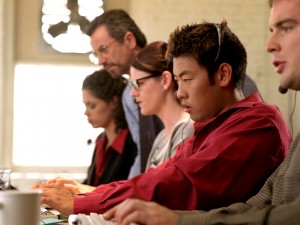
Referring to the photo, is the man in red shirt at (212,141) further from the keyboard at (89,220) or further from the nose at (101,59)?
the nose at (101,59)

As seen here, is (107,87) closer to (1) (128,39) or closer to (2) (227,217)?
(1) (128,39)

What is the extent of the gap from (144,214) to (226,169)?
355 mm

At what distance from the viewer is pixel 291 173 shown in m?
1.32

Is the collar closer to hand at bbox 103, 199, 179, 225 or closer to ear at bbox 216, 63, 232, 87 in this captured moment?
ear at bbox 216, 63, 232, 87

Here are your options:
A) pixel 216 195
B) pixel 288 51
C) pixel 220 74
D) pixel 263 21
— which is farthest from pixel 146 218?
pixel 263 21

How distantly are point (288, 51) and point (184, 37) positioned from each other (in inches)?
17.6

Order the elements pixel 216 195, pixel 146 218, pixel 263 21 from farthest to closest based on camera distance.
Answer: pixel 263 21, pixel 216 195, pixel 146 218

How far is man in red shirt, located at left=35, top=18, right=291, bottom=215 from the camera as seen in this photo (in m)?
1.47

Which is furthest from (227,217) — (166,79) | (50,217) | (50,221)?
(166,79)

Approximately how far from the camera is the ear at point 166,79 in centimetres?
232

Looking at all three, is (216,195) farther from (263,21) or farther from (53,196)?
(263,21)

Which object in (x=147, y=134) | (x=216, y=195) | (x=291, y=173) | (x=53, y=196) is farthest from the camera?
(x=147, y=134)

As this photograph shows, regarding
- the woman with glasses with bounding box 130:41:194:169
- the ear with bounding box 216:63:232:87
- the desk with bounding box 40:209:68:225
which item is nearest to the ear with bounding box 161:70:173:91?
the woman with glasses with bounding box 130:41:194:169

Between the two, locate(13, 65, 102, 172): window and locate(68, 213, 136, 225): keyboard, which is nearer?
locate(68, 213, 136, 225): keyboard
